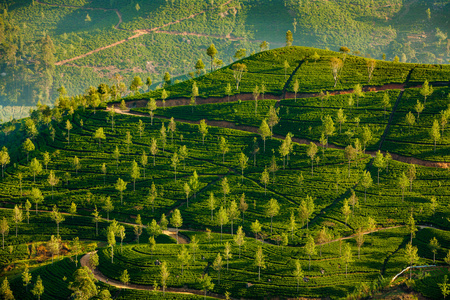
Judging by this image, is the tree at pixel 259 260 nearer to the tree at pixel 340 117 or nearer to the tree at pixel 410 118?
the tree at pixel 340 117

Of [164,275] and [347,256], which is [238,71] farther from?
[164,275]

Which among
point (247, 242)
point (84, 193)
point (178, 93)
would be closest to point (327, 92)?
point (178, 93)

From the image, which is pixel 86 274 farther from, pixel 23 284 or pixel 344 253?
pixel 344 253

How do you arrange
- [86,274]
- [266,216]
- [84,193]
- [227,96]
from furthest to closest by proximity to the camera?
1. [227,96]
2. [84,193]
3. [266,216]
4. [86,274]

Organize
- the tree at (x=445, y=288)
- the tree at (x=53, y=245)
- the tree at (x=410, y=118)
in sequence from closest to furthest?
the tree at (x=445, y=288) < the tree at (x=53, y=245) < the tree at (x=410, y=118)

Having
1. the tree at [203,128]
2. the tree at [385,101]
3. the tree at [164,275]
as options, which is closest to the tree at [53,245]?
the tree at [164,275]

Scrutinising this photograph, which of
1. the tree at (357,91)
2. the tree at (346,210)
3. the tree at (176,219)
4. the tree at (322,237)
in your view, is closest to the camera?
the tree at (322,237)
